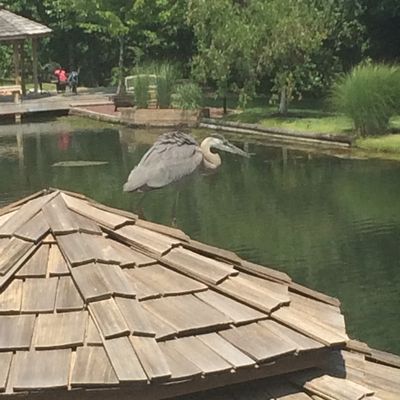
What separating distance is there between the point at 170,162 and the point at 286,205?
4998 millimetres

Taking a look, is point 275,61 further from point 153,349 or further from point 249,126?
point 153,349

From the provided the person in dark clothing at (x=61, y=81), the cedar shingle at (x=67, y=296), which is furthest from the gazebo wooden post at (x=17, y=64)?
the cedar shingle at (x=67, y=296)

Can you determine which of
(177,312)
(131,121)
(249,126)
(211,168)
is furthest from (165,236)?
(131,121)

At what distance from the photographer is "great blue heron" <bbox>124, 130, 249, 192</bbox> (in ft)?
30.1

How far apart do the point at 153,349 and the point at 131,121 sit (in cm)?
2202

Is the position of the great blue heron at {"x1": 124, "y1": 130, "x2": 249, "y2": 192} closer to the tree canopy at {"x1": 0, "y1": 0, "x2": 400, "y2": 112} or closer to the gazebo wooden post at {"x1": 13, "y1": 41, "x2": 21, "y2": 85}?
the tree canopy at {"x1": 0, "y1": 0, "x2": 400, "y2": 112}

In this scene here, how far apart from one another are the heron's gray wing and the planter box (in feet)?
45.0

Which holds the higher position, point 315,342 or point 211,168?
point 315,342

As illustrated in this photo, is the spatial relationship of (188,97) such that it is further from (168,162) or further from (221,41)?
(168,162)

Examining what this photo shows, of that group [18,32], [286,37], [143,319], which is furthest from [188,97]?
[143,319]

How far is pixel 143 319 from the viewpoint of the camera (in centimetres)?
246

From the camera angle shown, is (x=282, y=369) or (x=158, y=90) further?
(x=158, y=90)

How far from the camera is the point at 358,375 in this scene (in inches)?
111

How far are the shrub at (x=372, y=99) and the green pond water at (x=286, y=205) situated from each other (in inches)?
67.9
